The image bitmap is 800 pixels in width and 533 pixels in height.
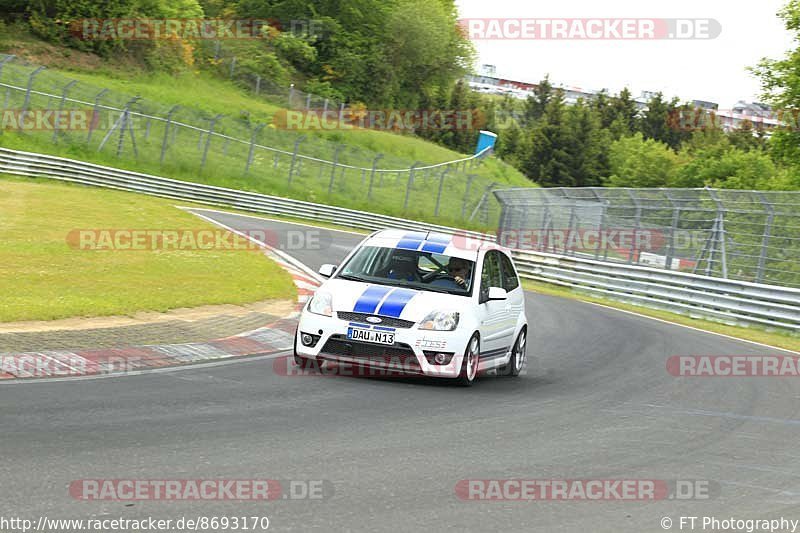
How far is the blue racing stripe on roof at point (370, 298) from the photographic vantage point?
1020 centimetres

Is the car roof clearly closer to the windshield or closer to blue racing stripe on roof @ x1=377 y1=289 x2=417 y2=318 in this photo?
the windshield

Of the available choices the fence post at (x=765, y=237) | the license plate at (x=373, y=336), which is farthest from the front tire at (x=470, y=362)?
the fence post at (x=765, y=237)

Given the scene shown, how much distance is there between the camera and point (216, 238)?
24062 millimetres

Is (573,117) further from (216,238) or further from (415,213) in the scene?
(216,238)

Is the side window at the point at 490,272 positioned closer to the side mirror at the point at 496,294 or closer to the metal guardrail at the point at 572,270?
the side mirror at the point at 496,294

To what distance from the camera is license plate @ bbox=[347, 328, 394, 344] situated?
10039 mm

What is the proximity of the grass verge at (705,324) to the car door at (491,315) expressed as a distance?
27.0 ft

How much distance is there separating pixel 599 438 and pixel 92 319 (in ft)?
21.2

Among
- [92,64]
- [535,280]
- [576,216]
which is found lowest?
[535,280]

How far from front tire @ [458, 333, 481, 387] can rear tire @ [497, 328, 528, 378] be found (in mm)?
1243

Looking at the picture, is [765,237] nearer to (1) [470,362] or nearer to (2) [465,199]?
(1) [470,362]

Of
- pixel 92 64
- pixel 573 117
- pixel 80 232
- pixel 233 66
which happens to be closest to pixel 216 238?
pixel 80 232

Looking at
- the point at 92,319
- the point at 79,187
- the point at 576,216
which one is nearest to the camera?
the point at 92,319

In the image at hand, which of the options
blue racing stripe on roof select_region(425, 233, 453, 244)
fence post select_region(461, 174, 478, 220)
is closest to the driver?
blue racing stripe on roof select_region(425, 233, 453, 244)
